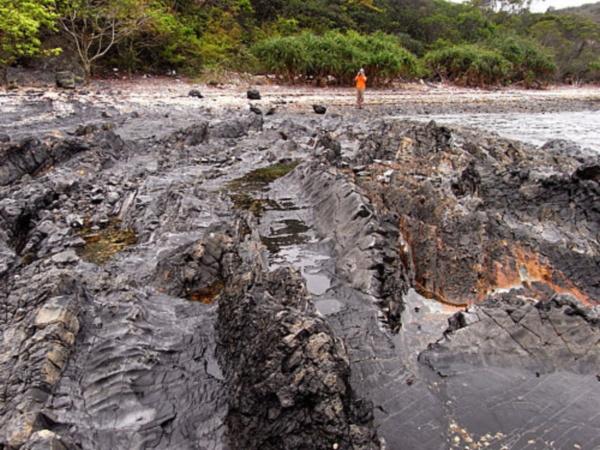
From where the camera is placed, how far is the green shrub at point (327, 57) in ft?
98.1

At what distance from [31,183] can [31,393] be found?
6990 mm

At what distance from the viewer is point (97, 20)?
23750 millimetres

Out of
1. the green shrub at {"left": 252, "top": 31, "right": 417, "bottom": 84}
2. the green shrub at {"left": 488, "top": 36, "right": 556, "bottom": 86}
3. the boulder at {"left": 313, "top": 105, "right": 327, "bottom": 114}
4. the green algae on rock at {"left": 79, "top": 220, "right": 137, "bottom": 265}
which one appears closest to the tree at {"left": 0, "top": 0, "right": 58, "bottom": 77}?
the boulder at {"left": 313, "top": 105, "right": 327, "bottom": 114}

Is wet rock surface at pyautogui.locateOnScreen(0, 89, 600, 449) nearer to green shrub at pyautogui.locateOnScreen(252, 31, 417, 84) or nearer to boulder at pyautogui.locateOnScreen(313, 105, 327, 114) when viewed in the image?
boulder at pyautogui.locateOnScreen(313, 105, 327, 114)

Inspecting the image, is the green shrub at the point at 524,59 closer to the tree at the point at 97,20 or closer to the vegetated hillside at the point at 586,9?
the tree at the point at 97,20

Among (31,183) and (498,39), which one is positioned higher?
(498,39)

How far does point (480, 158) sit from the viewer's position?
33.9 ft

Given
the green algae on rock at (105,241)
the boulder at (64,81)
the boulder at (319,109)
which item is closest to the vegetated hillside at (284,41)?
the boulder at (64,81)

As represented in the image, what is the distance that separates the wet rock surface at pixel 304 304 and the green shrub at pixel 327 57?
21.1 m

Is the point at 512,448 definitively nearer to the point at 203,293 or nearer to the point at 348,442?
the point at 348,442

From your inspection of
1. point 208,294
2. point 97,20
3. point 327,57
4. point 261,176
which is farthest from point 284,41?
point 208,294

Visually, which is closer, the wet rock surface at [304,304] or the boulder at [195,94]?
the wet rock surface at [304,304]

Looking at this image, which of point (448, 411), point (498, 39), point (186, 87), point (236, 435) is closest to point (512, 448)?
point (448, 411)

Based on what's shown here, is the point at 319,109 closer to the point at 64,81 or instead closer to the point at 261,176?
the point at 64,81
